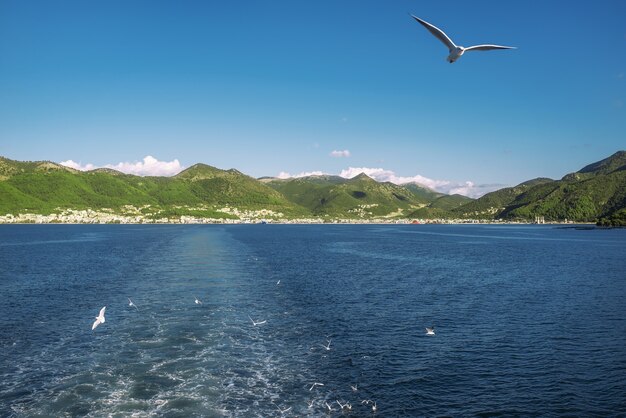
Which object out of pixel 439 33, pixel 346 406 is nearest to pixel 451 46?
pixel 439 33

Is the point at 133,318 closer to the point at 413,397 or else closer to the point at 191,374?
the point at 191,374

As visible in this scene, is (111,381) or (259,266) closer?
(111,381)

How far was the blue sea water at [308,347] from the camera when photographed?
27484 millimetres

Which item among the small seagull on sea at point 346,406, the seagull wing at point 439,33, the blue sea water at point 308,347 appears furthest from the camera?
the blue sea water at point 308,347

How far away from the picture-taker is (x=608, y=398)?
28.5 metres

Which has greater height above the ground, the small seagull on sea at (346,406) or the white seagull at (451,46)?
the white seagull at (451,46)

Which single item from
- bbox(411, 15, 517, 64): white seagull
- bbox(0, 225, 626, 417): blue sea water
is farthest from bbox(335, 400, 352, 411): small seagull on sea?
bbox(411, 15, 517, 64): white seagull

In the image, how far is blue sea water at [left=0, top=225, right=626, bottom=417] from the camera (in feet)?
90.2

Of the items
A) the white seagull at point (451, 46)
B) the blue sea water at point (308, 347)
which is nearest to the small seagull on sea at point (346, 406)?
the blue sea water at point (308, 347)

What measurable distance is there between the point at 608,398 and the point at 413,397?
42.2 ft

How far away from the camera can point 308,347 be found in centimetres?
3925

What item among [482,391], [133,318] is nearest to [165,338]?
[133,318]

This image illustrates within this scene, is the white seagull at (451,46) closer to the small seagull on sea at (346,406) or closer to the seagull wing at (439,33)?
the seagull wing at (439,33)

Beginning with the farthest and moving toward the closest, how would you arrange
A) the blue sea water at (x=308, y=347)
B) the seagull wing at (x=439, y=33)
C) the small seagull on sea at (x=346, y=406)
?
the blue sea water at (x=308, y=347) < the small seagull on sea at (x=346, y=406) < the seagull wing at (x=439, y=33)
